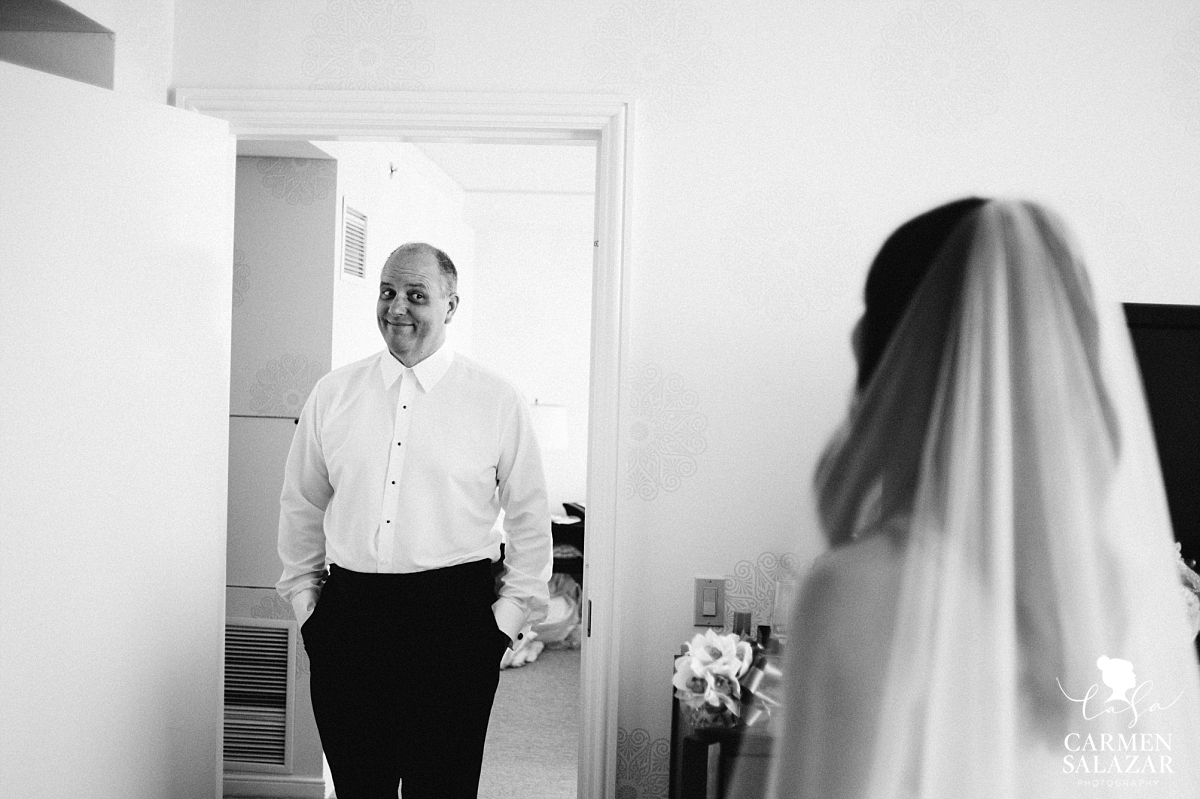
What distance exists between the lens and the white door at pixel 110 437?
5.76 feet

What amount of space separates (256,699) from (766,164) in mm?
2784

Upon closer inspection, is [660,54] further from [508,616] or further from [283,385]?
[283,385]

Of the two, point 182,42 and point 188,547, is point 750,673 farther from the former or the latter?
point 182,42

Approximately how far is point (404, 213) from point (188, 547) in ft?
8.29

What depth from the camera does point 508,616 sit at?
2.12 m

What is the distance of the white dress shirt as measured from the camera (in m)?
2.10

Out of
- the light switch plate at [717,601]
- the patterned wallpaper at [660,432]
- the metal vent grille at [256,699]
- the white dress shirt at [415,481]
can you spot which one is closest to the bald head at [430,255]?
the white dress shirt at [415,481]

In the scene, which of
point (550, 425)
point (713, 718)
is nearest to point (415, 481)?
point (713, 718)

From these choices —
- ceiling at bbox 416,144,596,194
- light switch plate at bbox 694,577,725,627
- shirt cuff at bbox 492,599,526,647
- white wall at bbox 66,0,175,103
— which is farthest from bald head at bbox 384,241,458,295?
ceiling at bbox 416,144,596,194

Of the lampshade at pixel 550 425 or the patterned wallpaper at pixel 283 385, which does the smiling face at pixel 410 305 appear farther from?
the lampshade at pixel 550 425

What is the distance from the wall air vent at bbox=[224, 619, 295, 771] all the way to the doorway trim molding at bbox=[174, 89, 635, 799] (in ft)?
5.45

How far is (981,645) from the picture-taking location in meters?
0.72

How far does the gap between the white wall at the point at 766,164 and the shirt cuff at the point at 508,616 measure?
10.9 inches

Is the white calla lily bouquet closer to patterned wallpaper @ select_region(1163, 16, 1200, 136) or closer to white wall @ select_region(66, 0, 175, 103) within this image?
patterned wallpaper @ select_region(1163, 16, 1200, 136)
